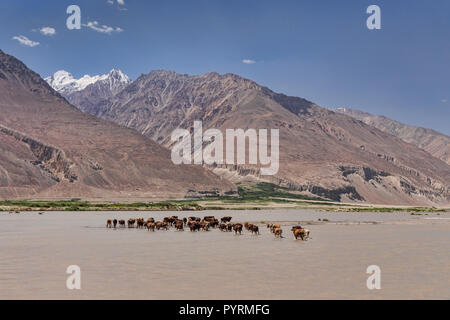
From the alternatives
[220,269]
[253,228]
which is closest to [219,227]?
[253,228]

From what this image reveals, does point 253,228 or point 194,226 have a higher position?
point 253,228

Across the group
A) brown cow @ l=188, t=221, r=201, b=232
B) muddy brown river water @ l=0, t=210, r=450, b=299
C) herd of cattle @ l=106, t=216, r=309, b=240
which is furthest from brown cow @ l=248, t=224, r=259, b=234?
muddy brown river water @ l=0, t=210, r=450, b=299

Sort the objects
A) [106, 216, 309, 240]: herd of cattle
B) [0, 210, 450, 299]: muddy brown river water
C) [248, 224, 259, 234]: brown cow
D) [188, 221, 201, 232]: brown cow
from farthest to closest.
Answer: [188, 221, 201, 232]: brown cow, [248, 224, 259, 234]: brown cow, [106, 216, 309, 240]: herd of cattle, [0, 210, 450, 299]: muddy brown river water

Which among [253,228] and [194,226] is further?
[194,226]

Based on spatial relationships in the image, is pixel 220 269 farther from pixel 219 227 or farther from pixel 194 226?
pixel 219 227

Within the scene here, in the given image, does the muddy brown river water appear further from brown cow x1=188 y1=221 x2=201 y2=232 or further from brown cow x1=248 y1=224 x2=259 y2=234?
brown cow x1=188 y1=221 x2=201 y2=232

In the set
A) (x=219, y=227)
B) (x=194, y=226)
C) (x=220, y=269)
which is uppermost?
(x=220, y=269)

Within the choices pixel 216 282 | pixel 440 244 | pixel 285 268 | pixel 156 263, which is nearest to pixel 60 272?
pixel 156 263

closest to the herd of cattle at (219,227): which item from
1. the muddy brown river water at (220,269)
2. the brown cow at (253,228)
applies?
the brown cow at (253,228)

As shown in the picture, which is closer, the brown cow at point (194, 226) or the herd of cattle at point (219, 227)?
the herd of cattle at point (219, 227)

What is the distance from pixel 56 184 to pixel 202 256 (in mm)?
159459

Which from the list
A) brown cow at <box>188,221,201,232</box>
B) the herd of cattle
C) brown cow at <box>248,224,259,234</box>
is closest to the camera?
the herd of cattle

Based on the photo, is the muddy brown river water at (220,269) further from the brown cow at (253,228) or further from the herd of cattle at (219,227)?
the brown cow at (253,228)

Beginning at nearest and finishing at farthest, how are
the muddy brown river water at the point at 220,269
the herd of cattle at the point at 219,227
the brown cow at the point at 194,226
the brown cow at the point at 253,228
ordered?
1. the muddy brown river water at the point at 220,269
2. the herd of cattle at the point at 219,227
3. the brown cow at the point at 253,228
4. the brown cow at the point at 194,226
